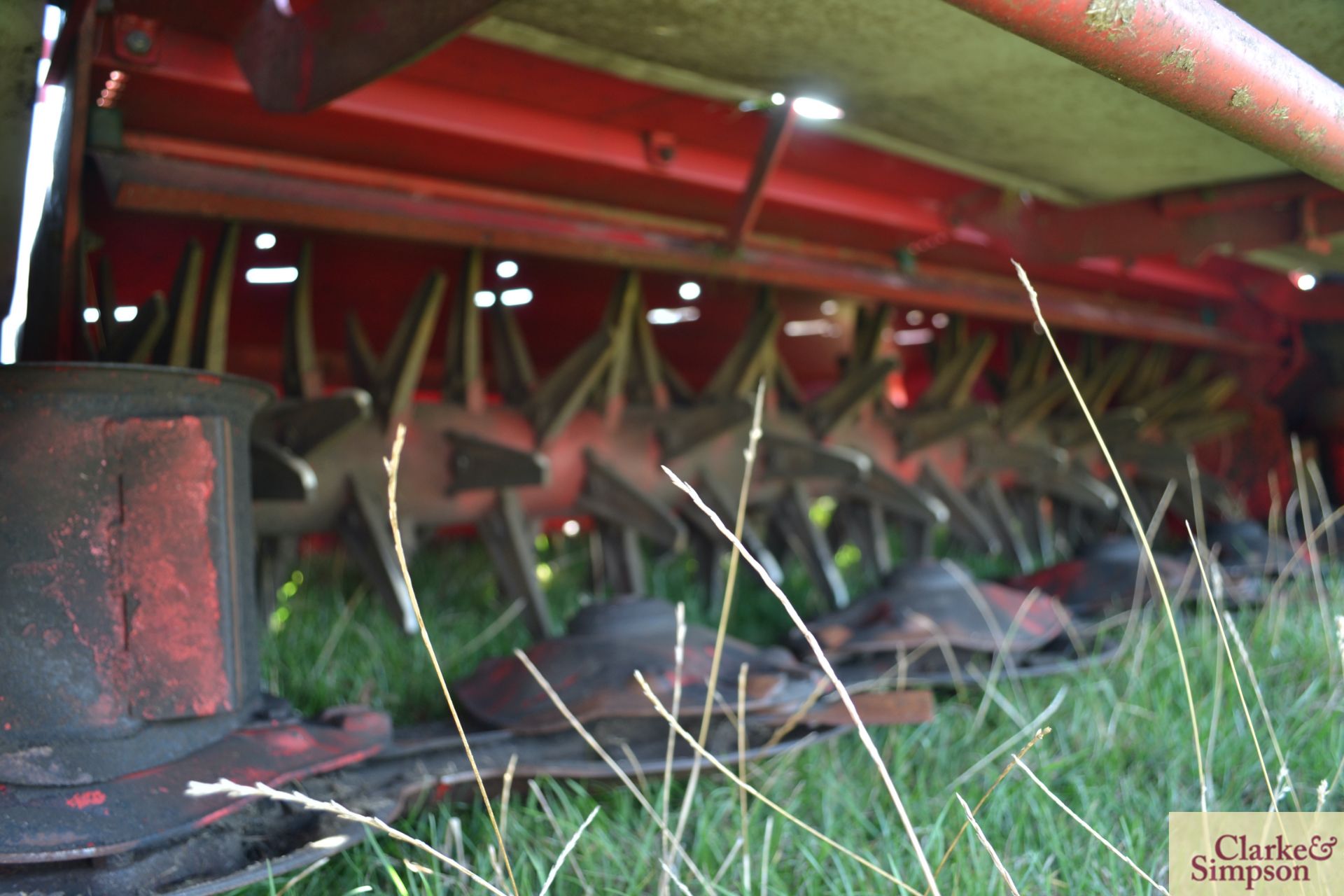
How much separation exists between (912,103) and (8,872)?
1708 millimetres

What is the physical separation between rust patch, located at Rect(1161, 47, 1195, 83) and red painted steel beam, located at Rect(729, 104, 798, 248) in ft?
3.92

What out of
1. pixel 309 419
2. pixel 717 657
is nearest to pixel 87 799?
pixel 717 657

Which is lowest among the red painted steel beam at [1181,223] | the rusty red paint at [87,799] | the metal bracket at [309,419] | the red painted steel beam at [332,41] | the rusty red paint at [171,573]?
the rusty red paint at [87,799]

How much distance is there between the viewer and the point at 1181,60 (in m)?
0.75

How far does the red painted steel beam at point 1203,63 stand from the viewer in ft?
2.31

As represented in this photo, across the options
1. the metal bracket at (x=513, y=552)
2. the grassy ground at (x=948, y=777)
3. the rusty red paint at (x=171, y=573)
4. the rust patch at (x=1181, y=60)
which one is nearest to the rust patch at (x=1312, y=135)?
the rust patch at (x=1181, y=60)

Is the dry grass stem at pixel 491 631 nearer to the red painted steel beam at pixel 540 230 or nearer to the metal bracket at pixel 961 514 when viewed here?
the red painted steel beam at pixel 540 230

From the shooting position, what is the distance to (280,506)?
6.68ft

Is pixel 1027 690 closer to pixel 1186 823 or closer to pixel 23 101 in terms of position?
pixel 1186 823

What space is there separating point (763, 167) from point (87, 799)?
1499 mm

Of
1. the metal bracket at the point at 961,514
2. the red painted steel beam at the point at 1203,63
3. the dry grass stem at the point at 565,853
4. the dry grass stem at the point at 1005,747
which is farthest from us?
the metal bracket at the point at 961,514

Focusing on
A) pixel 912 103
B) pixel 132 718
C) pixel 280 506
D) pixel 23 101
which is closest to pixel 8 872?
pixel 132 718

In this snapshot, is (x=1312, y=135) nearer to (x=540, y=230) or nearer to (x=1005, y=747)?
(x=1005, y=747)

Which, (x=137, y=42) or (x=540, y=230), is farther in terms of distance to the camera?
(x=540, y=230)
